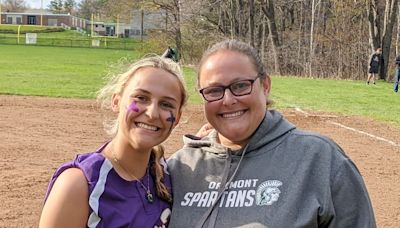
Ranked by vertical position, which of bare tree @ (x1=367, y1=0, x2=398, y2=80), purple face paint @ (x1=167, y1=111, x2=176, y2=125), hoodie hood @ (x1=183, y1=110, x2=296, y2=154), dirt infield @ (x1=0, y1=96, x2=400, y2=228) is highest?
bare tree @ (x1=367, y1=0, x2=398, y2=80)

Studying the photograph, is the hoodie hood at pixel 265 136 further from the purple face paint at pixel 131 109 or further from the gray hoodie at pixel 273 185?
the purple face paint at pixel 131 109

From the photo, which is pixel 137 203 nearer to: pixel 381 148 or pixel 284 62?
pixel 381 148

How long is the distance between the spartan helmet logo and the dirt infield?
1170 mm

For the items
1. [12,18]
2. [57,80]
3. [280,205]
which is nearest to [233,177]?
[280,205]

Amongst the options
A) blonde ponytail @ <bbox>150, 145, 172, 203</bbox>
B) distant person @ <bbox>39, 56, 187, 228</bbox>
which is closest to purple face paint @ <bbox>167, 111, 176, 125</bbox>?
distant person @ <bbox>39, 56, 187, 228</bbox>

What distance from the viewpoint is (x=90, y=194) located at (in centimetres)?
223

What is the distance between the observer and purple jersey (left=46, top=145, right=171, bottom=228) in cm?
224

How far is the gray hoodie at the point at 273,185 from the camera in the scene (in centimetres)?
237

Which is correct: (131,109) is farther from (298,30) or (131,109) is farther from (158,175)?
(298,30)

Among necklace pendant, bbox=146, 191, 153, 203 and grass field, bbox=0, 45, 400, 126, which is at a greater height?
necklace pendant, bbox=146, 191, 153, 203

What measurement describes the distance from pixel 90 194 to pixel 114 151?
280 millimetres

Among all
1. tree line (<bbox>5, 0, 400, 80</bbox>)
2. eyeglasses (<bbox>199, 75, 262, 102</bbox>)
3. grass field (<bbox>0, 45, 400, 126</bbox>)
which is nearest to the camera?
eyeglasses (<bbox>199, 75, 262, 102</bbox>)

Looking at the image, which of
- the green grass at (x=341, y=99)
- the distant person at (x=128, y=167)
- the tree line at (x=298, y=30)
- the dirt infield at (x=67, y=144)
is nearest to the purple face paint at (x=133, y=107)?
the distant person at (x=128, y=167)

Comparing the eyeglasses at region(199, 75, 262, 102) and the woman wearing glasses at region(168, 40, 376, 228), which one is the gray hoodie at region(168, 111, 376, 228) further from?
the eyeglasses at region(199, 75, 262, 102)
